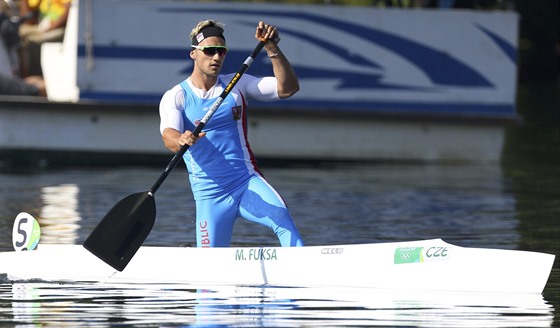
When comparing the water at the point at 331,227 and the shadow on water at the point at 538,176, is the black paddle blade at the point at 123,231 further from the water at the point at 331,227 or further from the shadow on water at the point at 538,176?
the shadow on water at the point at 538,176

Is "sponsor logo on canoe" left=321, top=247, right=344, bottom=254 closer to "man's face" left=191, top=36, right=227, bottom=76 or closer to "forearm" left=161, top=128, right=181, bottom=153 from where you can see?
"forearm" left=161, top=128, right=181, bottom=153

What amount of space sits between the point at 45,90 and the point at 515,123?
5943 millimetres

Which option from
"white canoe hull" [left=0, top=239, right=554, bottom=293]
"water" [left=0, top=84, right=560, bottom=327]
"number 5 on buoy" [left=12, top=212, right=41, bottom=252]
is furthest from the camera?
"number 5 on buoy" [left=12, top=212, right=41, bottom=252]

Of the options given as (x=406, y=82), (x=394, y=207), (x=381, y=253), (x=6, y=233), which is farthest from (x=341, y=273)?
(x=406, y=82)

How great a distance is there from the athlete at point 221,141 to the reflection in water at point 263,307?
51 centimetres

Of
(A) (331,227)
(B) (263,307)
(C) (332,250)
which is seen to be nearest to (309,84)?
(A) (331,227)

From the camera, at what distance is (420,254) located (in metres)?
10.7

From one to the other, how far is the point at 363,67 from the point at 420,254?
9485 mm

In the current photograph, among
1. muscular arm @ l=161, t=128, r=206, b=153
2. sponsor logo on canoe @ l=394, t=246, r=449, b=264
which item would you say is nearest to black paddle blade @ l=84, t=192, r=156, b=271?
muscular arm @ l=161, t=128, r=206, b=153

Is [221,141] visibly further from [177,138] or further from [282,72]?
[282,72]

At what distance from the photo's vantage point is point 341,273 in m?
10.9

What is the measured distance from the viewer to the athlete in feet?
36.2

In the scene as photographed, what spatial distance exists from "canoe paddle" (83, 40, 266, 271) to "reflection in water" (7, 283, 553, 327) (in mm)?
246

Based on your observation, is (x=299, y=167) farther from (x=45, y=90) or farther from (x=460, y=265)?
(x=460, y=265)
